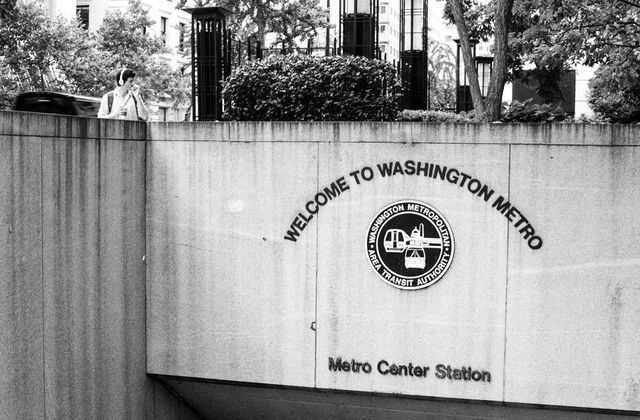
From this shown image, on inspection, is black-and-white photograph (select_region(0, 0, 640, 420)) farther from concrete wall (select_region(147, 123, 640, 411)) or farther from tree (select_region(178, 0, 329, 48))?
tree (select_region(178, 0, 329, 48))

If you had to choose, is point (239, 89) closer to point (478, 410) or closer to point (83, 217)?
point (83, 217)

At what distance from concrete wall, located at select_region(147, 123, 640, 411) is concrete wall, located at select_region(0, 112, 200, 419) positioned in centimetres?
39

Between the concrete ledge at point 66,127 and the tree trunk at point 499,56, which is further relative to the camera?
the tree trunk at point 499,56

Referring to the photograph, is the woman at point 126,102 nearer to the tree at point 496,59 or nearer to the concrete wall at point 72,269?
the concrete wall at point 72,269

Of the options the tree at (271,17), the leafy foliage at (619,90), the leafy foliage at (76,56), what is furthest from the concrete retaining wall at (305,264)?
the tree at (271,17)

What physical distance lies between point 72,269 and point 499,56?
5.98m

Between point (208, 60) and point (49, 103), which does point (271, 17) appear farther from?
point (208, 60)

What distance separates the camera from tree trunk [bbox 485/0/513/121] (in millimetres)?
11336

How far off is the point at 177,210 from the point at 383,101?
2.85 m

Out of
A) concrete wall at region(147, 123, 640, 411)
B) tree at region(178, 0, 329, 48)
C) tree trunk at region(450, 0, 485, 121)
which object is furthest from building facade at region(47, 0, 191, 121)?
concrete wall at region(147, 123, 640, 411)

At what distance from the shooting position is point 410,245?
9.16m

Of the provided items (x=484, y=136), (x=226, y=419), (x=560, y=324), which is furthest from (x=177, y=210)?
(x=560, y=324)

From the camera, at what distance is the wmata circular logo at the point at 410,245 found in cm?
909

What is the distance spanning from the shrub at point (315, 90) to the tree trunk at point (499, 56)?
56.1 inches
